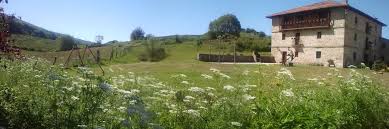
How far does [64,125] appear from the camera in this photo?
21.6 feet

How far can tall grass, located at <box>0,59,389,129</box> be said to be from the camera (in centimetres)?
653

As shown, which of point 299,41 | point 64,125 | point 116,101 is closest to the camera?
point 64,125

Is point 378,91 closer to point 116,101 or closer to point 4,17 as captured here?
point 116,101

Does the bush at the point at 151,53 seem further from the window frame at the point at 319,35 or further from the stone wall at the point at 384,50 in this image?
the stone wall at the point at 384,50

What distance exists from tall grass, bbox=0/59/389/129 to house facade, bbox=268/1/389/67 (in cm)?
3930

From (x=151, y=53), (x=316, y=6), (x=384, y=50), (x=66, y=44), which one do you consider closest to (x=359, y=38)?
(x=316, y=6)

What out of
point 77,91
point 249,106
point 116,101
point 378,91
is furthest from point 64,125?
point 378,91

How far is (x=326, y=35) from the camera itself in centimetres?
4891

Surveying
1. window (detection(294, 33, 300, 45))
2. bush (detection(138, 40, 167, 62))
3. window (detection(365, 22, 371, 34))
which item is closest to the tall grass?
window (detection(294, 33, 300, 45))

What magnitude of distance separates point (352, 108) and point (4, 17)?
722 centimetres

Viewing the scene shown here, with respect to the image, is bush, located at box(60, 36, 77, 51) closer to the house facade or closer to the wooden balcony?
the house facade

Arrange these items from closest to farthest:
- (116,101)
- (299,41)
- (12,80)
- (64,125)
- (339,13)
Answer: (64,125)
(116,101)
(12,80)
(339,13)
(299,41)

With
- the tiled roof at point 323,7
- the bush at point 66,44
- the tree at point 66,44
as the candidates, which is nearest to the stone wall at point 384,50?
the tiled roof at point 323,7

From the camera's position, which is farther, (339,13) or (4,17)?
(339,13)
